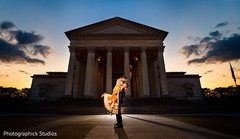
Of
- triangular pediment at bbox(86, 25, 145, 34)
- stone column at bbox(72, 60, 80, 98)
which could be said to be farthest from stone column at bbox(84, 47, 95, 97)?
triangular pediment at bbox(86, 25, 145, 34)

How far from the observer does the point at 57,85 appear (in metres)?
29.6

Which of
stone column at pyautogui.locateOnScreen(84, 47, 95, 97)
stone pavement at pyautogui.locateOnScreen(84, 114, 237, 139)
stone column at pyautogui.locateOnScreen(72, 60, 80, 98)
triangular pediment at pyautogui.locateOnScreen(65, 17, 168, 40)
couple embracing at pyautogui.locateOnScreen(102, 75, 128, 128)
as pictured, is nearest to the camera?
stone pavement at pyautogui.locateOnScreen(84, 114, 237, 139)

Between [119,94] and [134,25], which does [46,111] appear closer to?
[119,94]

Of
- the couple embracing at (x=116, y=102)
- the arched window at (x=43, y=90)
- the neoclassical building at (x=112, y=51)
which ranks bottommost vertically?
the couple embracing at (x=116, y=102)

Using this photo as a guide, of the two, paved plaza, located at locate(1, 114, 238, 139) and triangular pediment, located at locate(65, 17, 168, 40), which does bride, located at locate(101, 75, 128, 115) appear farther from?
triangular pediment, located at locate(65, 17, 168, 40)

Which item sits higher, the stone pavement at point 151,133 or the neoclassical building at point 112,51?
the neoclassical building at point 112,51

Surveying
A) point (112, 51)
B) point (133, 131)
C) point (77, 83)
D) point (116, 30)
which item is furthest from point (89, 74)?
point (133, 131)

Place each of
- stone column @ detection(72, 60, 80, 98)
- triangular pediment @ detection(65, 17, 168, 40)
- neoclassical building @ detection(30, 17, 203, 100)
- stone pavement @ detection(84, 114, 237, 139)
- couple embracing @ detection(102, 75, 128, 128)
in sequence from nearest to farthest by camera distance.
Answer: stone pavement @ detection(84, 114, 237, 139) → couple embracing @ detection(102, 75, 128, 128) → neoclassical building @ detection(30, 17, 203, 100) → stone column @ detection(72, 60, 80, 98) → triangular pediment @ detection(65, 17, 168, 40)

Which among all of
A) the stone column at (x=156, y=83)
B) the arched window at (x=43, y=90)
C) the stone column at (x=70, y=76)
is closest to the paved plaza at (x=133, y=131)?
the stone column at (x=70, y=76)

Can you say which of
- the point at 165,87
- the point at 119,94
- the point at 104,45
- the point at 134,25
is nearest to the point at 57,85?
the point at 104,45

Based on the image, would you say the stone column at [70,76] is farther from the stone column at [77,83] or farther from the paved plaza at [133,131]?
the paved plaza at [133,131]

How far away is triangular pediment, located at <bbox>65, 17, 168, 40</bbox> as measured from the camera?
2255 centimetres

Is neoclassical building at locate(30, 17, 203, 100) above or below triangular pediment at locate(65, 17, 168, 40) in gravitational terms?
below

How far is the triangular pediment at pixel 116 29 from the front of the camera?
888 inches
